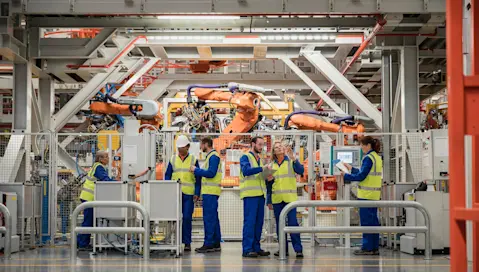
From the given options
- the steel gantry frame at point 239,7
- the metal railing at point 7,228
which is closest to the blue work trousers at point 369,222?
the steel gantry frame at point 239,7

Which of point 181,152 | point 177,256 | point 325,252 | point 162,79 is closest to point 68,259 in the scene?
point 177,256

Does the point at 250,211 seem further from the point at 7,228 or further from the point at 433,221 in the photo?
the point at 7,228

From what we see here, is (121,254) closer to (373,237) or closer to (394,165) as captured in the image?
(373,237)

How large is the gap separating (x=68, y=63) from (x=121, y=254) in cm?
465

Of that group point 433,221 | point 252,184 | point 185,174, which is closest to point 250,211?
point 252,184

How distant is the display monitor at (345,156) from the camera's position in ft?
39.4

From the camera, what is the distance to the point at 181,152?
11.2 m

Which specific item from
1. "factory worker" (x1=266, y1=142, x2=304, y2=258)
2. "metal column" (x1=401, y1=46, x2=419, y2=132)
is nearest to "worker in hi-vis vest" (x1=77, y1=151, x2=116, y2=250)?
"factory worker" (x1=266, y1=142, x2=304, y2=258)

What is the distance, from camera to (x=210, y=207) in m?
11.1

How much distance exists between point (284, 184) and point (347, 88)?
14.4 feet

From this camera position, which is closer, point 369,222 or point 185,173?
point 369,222

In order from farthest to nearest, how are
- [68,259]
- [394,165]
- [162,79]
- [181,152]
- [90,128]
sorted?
[162,79] < [90,128] < [394,165] < [181,152] < [68,259]

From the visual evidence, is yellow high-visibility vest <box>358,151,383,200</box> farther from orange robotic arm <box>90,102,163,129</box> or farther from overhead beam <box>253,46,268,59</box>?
orange robotic arm <box>90,102,163,129</box>

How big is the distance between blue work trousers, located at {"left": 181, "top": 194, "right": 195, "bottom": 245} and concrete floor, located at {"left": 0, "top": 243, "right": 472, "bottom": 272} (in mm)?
378
